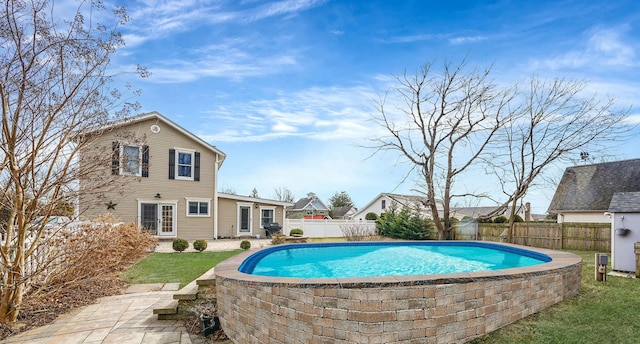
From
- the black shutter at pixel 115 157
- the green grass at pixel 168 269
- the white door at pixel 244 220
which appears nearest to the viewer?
the black shutter at pixel 115 157

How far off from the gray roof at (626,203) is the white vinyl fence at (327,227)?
14.2 meters

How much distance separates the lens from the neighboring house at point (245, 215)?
20.5m

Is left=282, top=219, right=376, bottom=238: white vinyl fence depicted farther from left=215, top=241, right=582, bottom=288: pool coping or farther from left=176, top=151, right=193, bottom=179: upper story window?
left=215, top=241, right=582, bottom=288: pool coping

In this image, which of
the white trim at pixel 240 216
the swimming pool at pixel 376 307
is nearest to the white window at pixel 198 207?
the white trim at pixel 240 216

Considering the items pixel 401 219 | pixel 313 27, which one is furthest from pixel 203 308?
pixel 401 219

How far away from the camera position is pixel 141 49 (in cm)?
840

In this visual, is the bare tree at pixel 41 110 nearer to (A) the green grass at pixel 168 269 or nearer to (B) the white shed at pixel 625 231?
(A) the green grass at pixel 168 269

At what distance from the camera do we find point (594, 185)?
21.2 m

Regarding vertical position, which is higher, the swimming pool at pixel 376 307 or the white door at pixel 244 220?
the swimming pool at pixel 376 307

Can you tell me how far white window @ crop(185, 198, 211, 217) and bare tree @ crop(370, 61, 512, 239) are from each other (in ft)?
29.7

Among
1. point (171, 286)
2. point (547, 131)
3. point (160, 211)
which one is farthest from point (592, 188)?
point (160, 211)

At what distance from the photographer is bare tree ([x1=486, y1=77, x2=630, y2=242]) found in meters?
17.1

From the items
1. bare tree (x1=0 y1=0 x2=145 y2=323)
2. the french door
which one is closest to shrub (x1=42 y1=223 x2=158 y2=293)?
bare tree (x1=0 y1=0 x2=145 y2=323)

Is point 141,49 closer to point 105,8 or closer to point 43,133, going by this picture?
point 105,8
